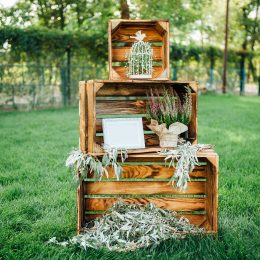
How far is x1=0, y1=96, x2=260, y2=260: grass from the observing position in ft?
8.70

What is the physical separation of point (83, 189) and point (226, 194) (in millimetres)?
1524

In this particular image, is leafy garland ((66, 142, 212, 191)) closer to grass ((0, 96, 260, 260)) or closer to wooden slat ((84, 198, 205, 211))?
wooden slat ((84, 198, 205, 211))

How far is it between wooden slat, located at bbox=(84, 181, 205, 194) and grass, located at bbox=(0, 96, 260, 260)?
1.15 feet

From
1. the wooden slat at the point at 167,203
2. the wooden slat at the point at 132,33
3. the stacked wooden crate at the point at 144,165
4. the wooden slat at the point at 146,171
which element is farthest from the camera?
the wooden slat at the point at 132,33

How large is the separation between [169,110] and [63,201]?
4.59ft

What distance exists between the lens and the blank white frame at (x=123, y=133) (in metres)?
2.93

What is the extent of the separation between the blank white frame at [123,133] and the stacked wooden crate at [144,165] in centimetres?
8

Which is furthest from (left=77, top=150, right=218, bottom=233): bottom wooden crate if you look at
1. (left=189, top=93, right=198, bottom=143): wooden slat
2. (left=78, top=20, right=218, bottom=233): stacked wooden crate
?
(left=189, top=93, right=198, bottom=143): wooden slat

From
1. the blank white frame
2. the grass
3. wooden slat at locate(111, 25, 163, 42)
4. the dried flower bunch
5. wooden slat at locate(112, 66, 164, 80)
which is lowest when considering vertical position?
the grass

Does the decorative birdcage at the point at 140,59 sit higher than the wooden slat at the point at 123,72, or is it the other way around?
the decorative birdcage at the point at 140,59

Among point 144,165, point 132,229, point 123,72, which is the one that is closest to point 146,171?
point 144,165

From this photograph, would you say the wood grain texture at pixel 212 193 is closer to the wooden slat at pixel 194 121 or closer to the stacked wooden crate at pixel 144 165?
the stacked wooden crate at pixel 144 165

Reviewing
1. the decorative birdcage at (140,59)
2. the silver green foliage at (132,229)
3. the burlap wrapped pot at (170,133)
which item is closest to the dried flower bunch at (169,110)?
the burlap wrapped pot at (170,133)

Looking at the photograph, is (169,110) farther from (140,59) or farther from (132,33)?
(132,33)
